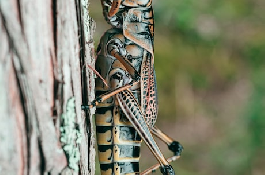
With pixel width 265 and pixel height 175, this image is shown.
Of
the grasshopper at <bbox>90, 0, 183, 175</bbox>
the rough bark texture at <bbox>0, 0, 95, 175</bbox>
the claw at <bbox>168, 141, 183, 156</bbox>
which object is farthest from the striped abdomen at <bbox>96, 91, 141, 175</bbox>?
the rough bark texture at <bbox>0, 0, 95, 175</bbox>

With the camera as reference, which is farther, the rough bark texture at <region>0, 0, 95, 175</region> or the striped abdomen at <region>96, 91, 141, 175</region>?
the striped abdomen at <region>96, 91, 141, 175</region>

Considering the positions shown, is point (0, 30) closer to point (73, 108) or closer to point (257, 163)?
point (73, 108)

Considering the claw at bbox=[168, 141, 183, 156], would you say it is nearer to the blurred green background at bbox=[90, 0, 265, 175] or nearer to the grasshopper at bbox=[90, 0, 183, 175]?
the grasshopper at bbox=[90, 0, 183, 175]

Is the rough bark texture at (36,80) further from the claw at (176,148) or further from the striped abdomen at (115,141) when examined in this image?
the claw at (176,148)

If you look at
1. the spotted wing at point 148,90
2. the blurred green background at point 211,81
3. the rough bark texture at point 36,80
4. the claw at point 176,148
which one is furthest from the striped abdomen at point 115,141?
the blurred green background at point 211,81

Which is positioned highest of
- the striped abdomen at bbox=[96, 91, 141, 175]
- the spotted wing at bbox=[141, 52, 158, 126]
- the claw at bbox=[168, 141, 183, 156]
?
the spotted wing at bbox=[141, 52, 158, 126]
